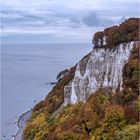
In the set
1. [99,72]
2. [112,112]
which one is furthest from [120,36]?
[112,112]

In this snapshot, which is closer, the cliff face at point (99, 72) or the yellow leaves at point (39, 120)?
the cliff face at point (99, 72)

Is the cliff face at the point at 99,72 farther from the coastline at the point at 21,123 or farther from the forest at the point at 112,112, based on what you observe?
the coastline at the point at 21,123

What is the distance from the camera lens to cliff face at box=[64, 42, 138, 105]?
127 ft

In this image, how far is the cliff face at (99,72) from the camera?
127 feet

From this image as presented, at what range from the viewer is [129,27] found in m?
40.7

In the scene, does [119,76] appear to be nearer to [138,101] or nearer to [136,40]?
[136,40]

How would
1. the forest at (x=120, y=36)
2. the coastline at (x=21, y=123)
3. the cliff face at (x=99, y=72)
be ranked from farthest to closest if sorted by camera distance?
the coastline at (x=21, y=123) → the forest at (x=120, y=36) → the cliff face at (x=99, y=72)

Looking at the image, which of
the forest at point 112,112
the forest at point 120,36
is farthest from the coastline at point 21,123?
the forest at point 120,36

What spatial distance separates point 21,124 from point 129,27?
2950 centimetres

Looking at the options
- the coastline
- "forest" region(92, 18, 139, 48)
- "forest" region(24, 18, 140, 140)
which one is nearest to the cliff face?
"forest" region(92, 18, 139, 48)

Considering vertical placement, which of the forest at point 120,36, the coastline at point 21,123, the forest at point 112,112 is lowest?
the coastline at point 21,123

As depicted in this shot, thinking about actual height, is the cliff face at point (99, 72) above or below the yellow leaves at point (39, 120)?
above

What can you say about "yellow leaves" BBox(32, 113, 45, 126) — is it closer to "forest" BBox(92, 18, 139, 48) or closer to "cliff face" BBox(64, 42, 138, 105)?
"cliff face" BBox(64, 42, 138, 105)

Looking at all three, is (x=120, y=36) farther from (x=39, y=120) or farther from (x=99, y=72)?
(x=39, y=120)
